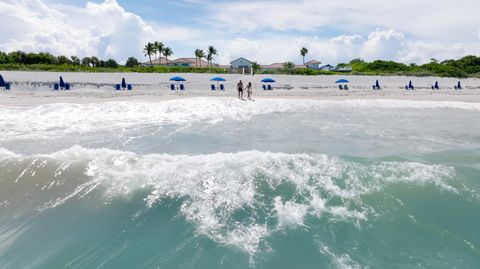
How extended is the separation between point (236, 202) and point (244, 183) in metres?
0.90

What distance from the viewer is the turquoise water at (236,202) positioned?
17.2 ft

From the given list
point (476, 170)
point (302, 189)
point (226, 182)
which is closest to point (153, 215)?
point (226, 182)

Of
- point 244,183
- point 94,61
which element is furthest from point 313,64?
point 244,183

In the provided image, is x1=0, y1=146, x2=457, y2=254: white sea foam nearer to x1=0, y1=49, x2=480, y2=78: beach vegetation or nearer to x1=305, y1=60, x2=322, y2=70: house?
x1=0, y1=49, x2=480, y2=78: beach vegetation

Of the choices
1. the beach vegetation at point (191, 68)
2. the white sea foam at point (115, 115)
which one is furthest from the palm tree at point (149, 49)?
the white sea foam at point (115, 115)

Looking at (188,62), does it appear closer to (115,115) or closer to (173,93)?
(173,93)

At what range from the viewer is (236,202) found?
6828 mm

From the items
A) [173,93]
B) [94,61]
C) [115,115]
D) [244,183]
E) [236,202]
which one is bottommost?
[236,202]

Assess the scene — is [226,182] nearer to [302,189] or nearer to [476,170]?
[302,189]

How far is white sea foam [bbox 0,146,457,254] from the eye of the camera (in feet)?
20.5

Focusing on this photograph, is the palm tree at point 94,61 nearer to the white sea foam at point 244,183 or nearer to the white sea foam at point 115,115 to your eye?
the white sea foam at point 115,115

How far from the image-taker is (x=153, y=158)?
9602mm

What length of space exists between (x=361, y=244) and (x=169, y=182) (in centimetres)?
432

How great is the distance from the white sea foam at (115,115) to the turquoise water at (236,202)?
1102 mm
